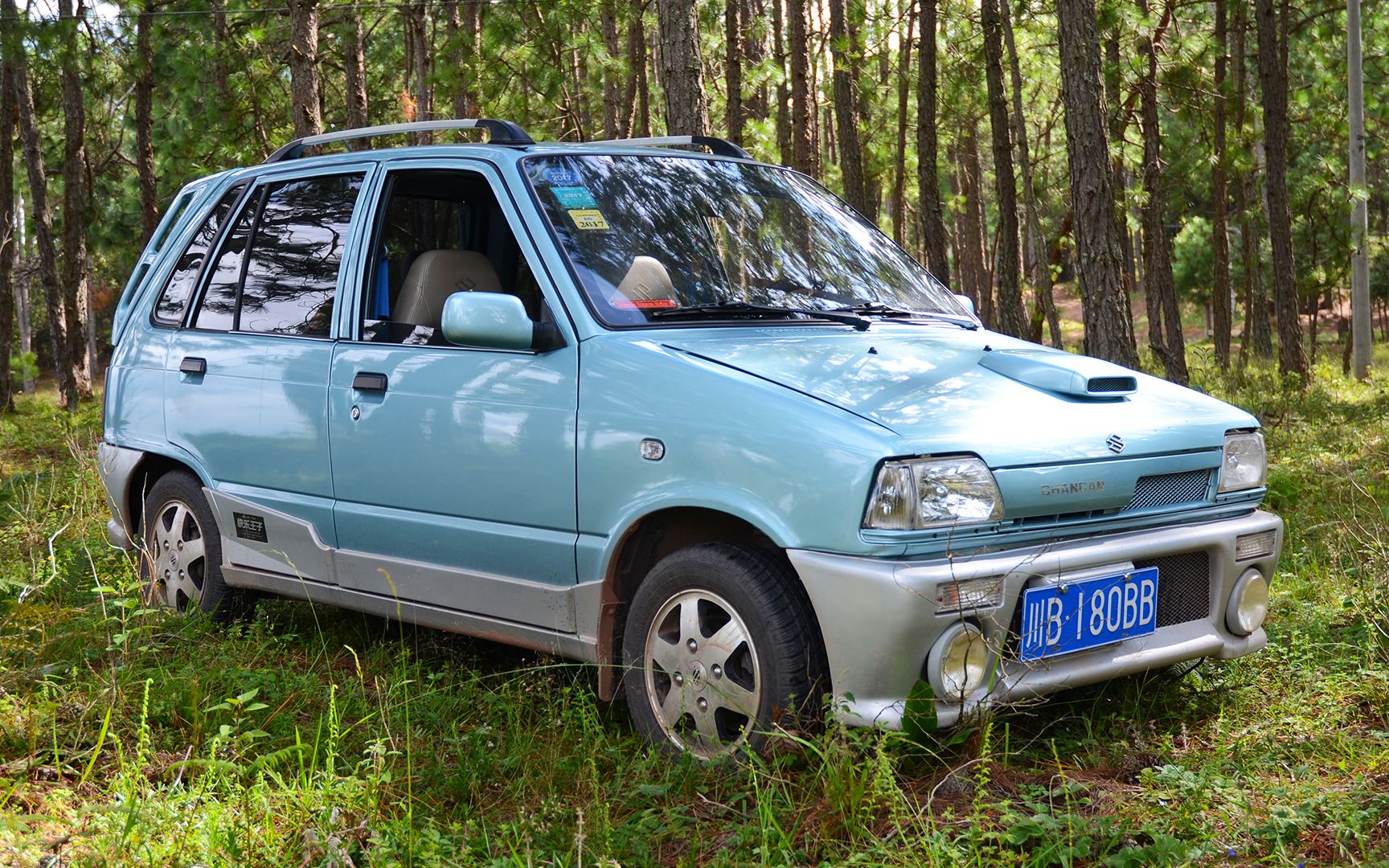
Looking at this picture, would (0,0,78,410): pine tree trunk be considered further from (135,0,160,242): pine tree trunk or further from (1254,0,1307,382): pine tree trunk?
(1254,0,1307,382): pine tree trunk

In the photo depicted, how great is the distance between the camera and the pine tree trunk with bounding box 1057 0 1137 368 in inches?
362

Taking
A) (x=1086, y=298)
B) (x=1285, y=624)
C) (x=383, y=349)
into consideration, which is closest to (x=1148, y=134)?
(x=1086, y=298)

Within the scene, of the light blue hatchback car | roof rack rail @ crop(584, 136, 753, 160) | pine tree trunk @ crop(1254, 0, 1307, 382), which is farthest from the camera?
pine tree trunk @ crop(1254, 0, 1307, 382)

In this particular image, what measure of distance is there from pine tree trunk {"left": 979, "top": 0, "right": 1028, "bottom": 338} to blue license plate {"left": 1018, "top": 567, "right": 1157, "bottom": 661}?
43.2 feet

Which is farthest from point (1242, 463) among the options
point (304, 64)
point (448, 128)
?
point (304, 64)

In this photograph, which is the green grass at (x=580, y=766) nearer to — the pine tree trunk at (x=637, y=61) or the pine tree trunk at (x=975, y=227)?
the pine tree trunk at (x=637, y=61)

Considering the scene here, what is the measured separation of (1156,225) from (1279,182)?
321cm

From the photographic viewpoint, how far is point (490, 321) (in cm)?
386

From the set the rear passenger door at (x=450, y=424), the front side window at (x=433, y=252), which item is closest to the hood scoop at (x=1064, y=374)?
the rear passenger door at (x=450, y=424)

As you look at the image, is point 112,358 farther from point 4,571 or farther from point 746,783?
point 746,783

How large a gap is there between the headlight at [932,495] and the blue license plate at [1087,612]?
27cm

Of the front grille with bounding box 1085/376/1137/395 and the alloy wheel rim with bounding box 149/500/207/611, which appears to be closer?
the front grille with bounding box 1085/376/1137/395

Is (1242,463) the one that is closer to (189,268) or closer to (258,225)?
(258,225)

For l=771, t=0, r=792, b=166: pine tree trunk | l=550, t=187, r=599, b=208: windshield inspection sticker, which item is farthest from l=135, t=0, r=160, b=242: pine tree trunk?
l=550, t=187, r=599, b=208: windshield inspection sticker
